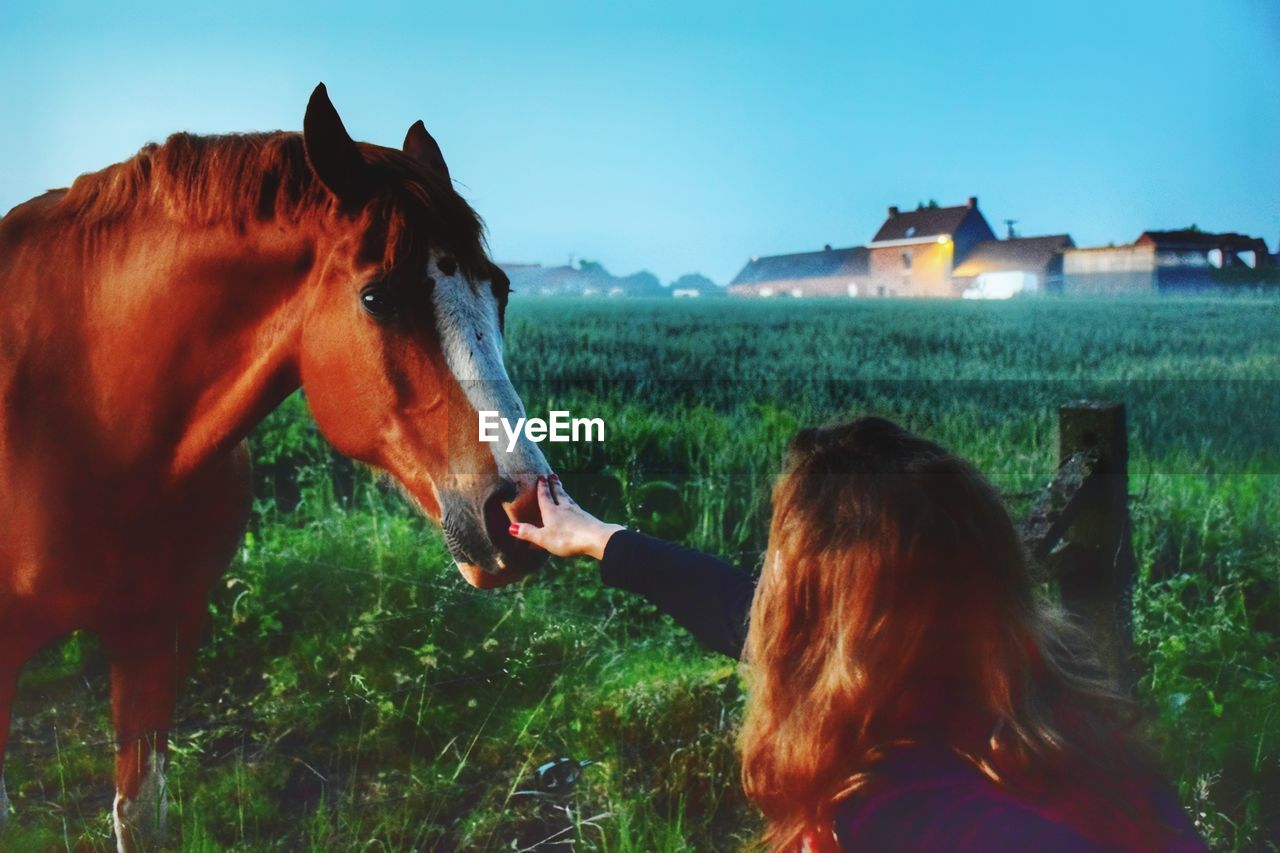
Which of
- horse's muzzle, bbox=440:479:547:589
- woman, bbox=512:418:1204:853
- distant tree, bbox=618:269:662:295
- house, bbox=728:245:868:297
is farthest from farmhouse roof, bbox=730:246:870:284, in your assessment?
woman, bbox=512:418:1204:853

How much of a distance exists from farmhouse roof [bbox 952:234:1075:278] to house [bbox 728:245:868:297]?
0.25m

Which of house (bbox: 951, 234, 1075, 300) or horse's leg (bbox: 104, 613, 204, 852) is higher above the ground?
house (bbox: 951, 234, 1075, 300)

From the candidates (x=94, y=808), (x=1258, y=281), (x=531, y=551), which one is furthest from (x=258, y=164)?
(x=1258, y=281)

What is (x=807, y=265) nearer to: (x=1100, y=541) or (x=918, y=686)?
(x=1100, y=541)

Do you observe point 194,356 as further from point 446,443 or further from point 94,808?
point 94,808

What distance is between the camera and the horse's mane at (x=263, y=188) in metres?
1.92

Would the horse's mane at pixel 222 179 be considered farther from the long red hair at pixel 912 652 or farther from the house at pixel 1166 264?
the house at pixel 1166 264

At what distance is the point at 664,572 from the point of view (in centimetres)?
196

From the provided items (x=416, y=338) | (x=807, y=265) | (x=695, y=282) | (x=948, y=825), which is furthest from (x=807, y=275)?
(x=948, y=825)

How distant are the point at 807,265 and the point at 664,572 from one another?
1.13 meters

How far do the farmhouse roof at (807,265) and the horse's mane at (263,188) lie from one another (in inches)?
38.8

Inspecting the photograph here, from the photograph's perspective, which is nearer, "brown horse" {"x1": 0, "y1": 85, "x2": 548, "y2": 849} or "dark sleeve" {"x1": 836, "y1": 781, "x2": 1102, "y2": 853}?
"dark sleeve" {"x1": 836, "y1": 781, "x2": 1102, "y2": 853}

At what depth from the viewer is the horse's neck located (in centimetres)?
195

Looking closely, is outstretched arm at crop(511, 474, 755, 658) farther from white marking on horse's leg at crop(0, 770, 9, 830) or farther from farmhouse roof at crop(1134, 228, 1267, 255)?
farmhouse roof at crop(1134, 228, 1267, 255)
